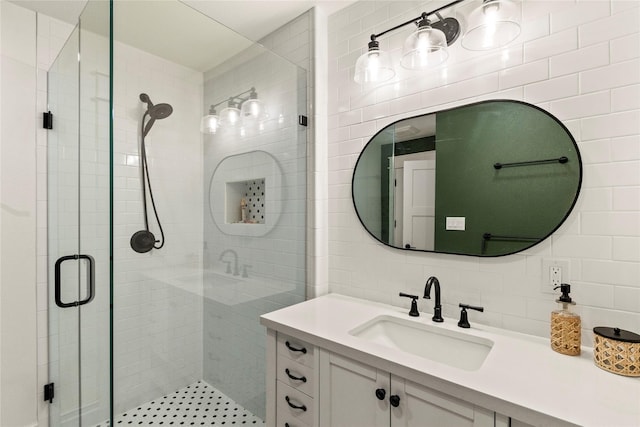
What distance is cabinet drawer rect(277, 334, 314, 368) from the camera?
4.38ft

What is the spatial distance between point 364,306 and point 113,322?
120 cm

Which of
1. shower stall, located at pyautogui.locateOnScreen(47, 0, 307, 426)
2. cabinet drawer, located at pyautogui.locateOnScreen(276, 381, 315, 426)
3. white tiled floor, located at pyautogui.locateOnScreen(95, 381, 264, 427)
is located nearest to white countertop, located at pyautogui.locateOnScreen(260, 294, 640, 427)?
cabinet drawer, located at pyautogui.locateOnScreen(276, 381, 315, 426)

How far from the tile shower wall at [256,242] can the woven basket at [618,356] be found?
145 cm

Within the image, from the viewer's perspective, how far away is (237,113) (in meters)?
1.66

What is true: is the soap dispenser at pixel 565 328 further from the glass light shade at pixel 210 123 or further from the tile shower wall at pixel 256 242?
the glass light shade at pixel 210 123

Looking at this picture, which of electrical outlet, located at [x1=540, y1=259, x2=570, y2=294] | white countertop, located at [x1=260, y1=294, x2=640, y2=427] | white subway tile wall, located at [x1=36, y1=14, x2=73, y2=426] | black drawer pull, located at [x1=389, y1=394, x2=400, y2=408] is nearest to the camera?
white countertop, located at [x1=260, y1=294, x2=640, y2=427]

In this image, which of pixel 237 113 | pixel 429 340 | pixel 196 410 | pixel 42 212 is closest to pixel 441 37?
pixel 237 113

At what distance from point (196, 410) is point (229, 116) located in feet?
5.35

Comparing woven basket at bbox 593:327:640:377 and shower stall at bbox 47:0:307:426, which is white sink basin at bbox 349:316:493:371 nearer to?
woven basket at bbox 593:327:640:377

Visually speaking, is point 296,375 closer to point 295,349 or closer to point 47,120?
point 295,349

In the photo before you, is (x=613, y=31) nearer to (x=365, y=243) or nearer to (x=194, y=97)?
(x=365, y=243)

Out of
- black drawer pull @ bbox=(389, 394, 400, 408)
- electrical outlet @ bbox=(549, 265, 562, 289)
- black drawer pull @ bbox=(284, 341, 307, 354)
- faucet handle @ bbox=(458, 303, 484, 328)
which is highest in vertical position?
electrical outlet @ bbox=(549, 265, 562, 289)

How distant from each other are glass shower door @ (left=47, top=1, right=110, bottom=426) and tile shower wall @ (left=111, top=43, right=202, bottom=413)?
7cm

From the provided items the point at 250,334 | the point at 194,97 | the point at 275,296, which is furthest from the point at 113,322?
the point at 194,97
